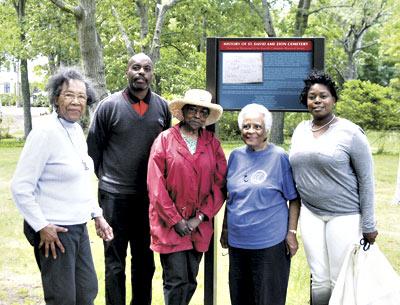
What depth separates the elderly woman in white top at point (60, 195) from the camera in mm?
3516

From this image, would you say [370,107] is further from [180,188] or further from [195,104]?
[180,188]

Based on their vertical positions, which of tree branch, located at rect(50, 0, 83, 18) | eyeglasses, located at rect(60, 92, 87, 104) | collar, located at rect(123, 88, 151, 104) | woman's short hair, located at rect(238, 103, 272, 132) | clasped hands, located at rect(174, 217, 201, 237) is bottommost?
clasped hands, located at rect(174, 217, 201, 237)

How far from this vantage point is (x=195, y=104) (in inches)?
172

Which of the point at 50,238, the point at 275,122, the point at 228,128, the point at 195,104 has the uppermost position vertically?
the point at 195,104

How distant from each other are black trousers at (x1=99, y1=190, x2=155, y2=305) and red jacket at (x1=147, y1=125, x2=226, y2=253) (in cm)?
48

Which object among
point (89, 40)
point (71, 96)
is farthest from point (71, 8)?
point (71, 96)

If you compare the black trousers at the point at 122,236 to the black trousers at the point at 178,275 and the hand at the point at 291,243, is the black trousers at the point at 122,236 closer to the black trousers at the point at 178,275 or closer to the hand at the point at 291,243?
the black trousers at the point at 178,275

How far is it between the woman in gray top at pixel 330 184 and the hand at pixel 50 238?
1.72 meters

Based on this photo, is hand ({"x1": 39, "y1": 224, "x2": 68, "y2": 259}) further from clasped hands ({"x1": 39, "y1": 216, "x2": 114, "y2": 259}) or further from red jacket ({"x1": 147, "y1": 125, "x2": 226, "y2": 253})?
red jacket ({"x1": 147, "y1": 125, "x2": 226, "y2": 253})

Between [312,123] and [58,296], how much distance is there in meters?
2.15

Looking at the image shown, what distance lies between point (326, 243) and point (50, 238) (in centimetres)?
194

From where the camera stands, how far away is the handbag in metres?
4.14

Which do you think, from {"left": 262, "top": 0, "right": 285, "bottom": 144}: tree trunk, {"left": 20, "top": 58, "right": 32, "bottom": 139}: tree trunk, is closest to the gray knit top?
{"left": 262, "top": 0, "right": 285, "bottom": 144}: tree trunk

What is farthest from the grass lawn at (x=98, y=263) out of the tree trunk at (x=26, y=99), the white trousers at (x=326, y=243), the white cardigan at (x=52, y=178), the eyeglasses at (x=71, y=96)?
the tree trunk at (x=26, y=99)
